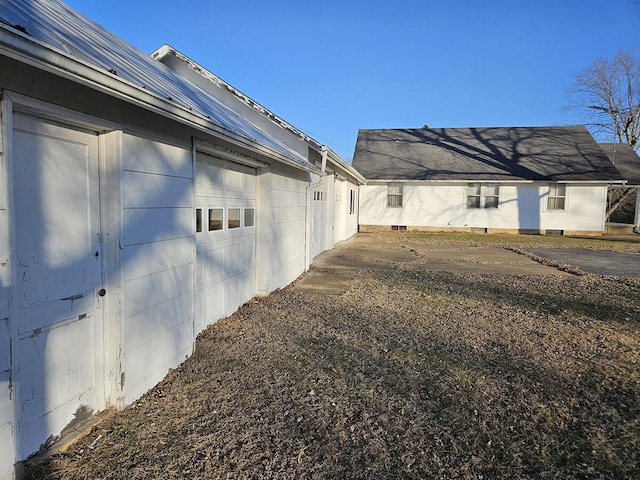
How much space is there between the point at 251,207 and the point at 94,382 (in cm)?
383

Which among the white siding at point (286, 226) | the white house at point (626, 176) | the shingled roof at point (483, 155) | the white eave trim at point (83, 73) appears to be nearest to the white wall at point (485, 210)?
the shingled roof at point (483, 155)

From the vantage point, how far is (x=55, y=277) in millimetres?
2529

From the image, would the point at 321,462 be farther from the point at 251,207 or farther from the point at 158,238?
the point at 251,207

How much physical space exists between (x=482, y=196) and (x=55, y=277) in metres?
20.9

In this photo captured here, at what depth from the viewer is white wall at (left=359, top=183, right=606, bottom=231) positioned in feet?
64.5

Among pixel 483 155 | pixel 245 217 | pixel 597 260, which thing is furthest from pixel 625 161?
pixel 245 217

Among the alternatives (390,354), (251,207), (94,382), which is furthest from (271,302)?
(94,382)

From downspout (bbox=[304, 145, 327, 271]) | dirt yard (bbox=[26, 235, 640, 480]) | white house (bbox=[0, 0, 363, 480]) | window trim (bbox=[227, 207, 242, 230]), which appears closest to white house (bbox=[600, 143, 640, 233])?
downspout (bbox=[304, 145, 327, 271])

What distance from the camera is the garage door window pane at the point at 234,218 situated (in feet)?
18.2

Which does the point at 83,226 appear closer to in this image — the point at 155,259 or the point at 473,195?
the point at 155,259

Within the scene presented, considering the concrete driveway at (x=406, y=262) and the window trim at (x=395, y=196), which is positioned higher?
the window trim at (x=395, y=196)

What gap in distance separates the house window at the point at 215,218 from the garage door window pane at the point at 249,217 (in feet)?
2.88

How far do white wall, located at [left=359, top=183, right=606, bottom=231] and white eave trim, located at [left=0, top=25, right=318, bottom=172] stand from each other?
61.3ft

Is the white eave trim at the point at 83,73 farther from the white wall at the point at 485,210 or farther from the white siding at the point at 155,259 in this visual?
the white wall at the point at 485,210
